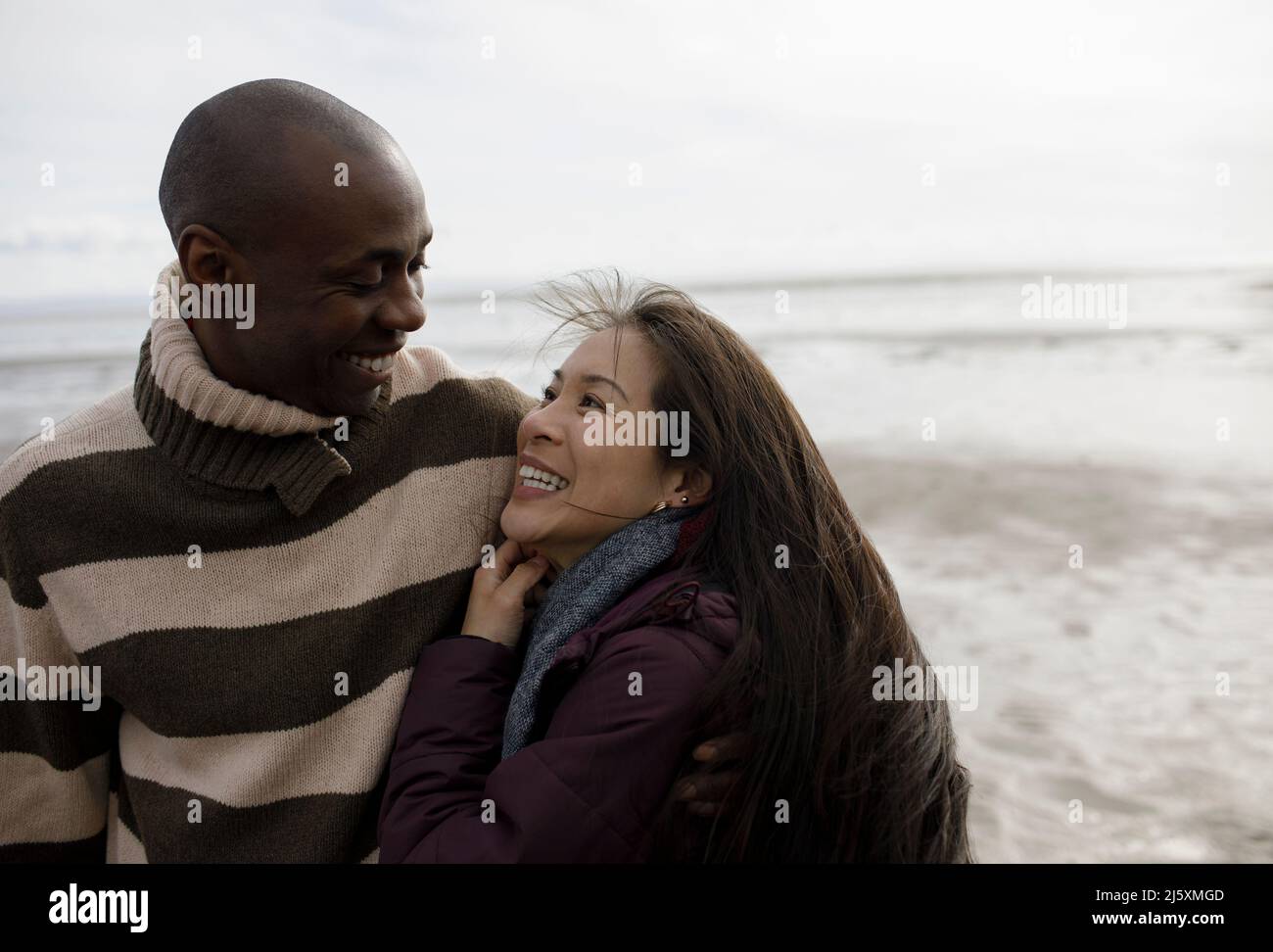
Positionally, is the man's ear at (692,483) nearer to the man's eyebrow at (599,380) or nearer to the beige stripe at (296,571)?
the man's eyebrow at (599,380)

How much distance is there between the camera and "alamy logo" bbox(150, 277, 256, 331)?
2229 millimetres

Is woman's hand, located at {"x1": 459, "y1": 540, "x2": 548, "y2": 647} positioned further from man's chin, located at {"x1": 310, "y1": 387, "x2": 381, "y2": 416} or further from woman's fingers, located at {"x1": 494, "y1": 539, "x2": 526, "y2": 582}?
man's chin, located at {"x1": 310, "y1": 387, "x2": 381, "y2": 416}

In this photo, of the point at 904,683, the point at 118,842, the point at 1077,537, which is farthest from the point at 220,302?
the point at 1077,537

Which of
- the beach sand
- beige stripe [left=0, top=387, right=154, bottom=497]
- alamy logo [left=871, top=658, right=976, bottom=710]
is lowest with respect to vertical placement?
the beach sand

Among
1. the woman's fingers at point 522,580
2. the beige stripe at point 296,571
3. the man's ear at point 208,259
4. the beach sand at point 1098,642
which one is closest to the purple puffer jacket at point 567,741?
the woman's fingers at point 522,580

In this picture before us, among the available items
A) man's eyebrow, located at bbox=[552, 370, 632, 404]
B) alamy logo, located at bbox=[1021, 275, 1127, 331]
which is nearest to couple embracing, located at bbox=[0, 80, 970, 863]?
man's eyebrow, located at bbox=[552, 370, 632, 404]

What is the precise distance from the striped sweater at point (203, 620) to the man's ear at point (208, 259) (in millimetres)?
148

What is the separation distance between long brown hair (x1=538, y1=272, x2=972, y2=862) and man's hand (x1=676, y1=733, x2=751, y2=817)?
0.02 m

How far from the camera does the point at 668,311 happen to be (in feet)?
8.62

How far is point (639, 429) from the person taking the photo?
250 centimetres

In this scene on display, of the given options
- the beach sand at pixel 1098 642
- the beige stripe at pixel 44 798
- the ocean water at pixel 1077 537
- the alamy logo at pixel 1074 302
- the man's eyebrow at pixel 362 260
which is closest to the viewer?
the man's eyebrow at pixel 362 260

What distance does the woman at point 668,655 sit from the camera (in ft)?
6.93

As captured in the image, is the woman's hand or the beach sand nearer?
the woman's hand
